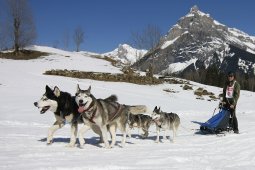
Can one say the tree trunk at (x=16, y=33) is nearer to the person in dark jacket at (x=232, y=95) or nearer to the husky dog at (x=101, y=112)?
the person in dark jacket at (x=232, y=95)

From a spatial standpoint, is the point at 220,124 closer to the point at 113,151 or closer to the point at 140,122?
the point at 140,122

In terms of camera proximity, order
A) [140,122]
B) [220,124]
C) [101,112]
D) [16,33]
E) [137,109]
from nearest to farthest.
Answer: [101,112], [137,109], [220,124], [140,122], [16,33]

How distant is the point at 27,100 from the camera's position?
21.2 m

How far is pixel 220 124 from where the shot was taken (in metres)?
12.0

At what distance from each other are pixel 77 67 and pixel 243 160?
3205 centimetres

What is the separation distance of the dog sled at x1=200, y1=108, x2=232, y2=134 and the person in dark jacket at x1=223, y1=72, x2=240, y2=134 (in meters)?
0.18

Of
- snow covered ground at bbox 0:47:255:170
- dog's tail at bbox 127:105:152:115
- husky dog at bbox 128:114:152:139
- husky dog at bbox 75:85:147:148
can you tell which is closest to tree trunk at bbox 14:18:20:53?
snow covered ground at bbox 0:47:255:170

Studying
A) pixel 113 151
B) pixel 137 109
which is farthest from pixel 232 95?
pixel 113 151

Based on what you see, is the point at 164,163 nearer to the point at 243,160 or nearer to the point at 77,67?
the point at 243,160

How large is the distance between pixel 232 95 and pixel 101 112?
547cm

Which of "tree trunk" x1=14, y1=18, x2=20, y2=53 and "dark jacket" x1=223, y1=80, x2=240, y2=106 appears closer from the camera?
"dark jacket" x1=223, y1=80, x2=240, y2=106

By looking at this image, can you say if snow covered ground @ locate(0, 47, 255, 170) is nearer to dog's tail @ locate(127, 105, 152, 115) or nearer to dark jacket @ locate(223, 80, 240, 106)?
dog's tail @ locate(127, 105, 152, 115)

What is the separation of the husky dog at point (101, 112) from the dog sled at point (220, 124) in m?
3.42

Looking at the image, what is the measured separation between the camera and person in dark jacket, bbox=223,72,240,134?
1241cm
